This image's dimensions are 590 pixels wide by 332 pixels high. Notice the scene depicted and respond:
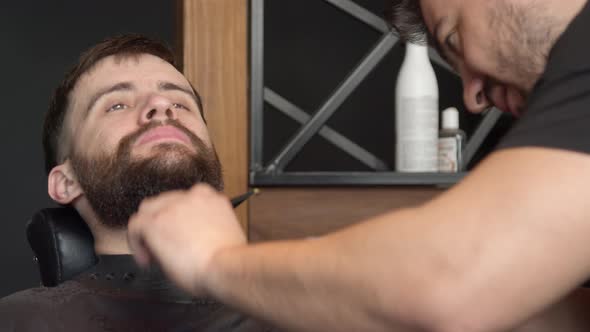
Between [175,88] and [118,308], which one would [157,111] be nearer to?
[175,88]

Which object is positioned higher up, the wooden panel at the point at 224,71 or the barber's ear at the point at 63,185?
the wooden panel at the point at 224,71

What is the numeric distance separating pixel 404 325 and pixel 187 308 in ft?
2.41

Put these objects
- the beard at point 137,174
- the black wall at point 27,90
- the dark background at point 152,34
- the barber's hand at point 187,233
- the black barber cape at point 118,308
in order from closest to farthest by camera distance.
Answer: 1. the barber's hand at point 187,233
2. the black barber cape at point 118,308
3. the beard at point 137,174
4. the dark background at point 152,34
5. the black wall at point 27,90

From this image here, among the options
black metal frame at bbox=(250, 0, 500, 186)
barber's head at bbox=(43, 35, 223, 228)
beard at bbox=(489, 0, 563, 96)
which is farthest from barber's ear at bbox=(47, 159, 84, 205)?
beard at bbox=(489, 0, 563, 96)

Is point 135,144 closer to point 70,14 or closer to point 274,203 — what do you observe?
point 274,203

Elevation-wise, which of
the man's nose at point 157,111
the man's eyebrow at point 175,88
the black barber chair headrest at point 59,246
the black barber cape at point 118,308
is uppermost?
the man's eyebrow at point 175,88

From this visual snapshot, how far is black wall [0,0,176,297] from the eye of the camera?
277 cm

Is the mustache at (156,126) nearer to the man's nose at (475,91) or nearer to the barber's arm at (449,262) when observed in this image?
the man's nose at (475,91)

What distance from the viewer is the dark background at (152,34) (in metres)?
2.54

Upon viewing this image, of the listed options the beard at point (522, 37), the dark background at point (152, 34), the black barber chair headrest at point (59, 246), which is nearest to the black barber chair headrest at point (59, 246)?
the black barber chair headrest at point (59, 246)

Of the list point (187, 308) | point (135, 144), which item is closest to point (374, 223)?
point (187, 308)

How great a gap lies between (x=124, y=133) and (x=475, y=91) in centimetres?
71

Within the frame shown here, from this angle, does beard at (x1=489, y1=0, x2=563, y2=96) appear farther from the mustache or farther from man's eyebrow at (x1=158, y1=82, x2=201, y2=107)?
man's eyebrow at (x1=158, y1=82, x2=201, y2=107)

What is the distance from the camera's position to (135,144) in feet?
4.42
